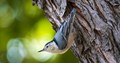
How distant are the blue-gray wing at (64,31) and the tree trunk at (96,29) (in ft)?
0.13

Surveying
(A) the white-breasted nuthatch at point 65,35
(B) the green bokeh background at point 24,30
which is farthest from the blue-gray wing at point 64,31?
(B) the green bokeh background at point 24,30

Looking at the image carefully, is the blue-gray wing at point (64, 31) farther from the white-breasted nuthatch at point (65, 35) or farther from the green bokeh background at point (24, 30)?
the green bokeh background at point (24, 30)

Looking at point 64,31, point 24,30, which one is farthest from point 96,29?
point 24,30

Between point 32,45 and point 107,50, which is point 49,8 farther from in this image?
point 32,45

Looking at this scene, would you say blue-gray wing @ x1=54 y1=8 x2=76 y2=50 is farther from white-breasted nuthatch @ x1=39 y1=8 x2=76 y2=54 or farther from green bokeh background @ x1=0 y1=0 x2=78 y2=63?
green bokeh background @ x1=0 y1=0 x2=78 y2=63

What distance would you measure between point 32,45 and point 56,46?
62.9 inches

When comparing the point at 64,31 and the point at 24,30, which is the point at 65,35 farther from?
the point at 24,30

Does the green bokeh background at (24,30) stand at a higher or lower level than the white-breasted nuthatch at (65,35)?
lower

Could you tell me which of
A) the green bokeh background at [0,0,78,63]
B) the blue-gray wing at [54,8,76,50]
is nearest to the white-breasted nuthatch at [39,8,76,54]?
the blue-gray wing at [54,8,76,50]

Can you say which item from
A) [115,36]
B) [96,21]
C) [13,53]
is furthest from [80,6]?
[13,53]

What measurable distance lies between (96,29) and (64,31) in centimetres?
14

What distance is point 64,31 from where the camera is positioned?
5.34 ft

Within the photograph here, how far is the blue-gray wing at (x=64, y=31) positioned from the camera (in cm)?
160

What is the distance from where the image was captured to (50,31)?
318 cm
